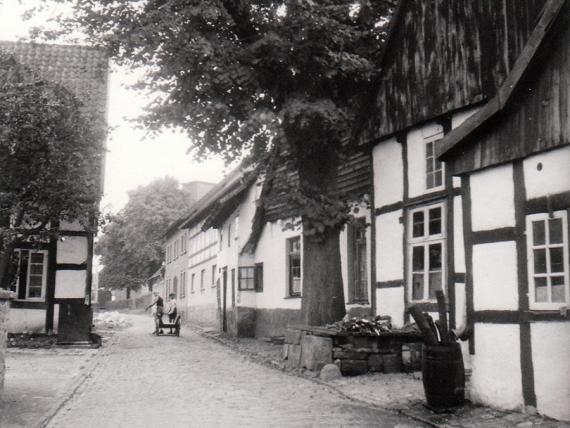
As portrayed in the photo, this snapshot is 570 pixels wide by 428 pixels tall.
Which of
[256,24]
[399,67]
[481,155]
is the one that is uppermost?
[256,24]

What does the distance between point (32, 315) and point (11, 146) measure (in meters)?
5.42

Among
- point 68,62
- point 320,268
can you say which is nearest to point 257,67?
point 320,268

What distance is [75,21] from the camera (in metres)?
14.2

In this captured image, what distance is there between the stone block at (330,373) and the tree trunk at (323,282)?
7.84ft

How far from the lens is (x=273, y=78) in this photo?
1381 centimetres

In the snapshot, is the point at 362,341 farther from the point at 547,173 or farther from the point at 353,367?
the point at 547,173

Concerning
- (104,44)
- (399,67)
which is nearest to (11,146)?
(104,44)

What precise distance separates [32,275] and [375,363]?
11061 mm

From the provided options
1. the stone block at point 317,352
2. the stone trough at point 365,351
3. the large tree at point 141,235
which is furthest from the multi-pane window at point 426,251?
the large tree at point 141,235

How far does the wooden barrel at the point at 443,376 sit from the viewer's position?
27.1 feet

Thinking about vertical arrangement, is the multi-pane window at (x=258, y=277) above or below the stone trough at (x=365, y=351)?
above

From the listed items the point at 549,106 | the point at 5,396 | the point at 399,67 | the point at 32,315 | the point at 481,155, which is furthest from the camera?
the point at 32,315

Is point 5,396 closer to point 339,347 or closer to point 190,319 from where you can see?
point 339,347

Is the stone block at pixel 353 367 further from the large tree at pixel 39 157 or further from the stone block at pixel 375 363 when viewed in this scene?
the large tree at pixel 39 157
